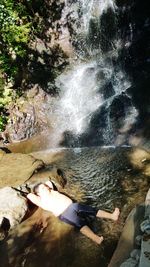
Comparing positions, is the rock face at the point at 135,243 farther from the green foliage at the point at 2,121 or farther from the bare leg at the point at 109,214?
the green foliage at the point at 2,121

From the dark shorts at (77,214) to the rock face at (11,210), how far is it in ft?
3.21

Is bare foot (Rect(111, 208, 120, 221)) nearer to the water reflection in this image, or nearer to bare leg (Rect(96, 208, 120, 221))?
bare leg (Rect(96, 208, 120, 221))

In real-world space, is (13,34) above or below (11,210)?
above

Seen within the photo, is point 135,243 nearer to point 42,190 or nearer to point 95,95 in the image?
point 42,190

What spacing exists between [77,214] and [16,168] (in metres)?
2.83

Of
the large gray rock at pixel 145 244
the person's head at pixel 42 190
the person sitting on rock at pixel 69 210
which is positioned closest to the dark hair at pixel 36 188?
the person's head at pixel 42 190

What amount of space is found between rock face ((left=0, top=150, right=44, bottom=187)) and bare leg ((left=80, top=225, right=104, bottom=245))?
231cm

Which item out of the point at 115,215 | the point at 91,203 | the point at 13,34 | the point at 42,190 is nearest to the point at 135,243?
the point at 115,215

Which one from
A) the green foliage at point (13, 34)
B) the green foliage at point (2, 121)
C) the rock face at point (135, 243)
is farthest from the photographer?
the green foliage at point (2, 121)

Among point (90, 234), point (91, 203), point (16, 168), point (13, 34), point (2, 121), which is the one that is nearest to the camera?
point (90, 234)

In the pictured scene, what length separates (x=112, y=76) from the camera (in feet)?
35.0

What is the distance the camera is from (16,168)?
318 inches

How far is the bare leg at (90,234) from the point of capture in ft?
17.2

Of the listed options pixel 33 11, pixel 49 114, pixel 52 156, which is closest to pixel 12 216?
pixel 52 156
